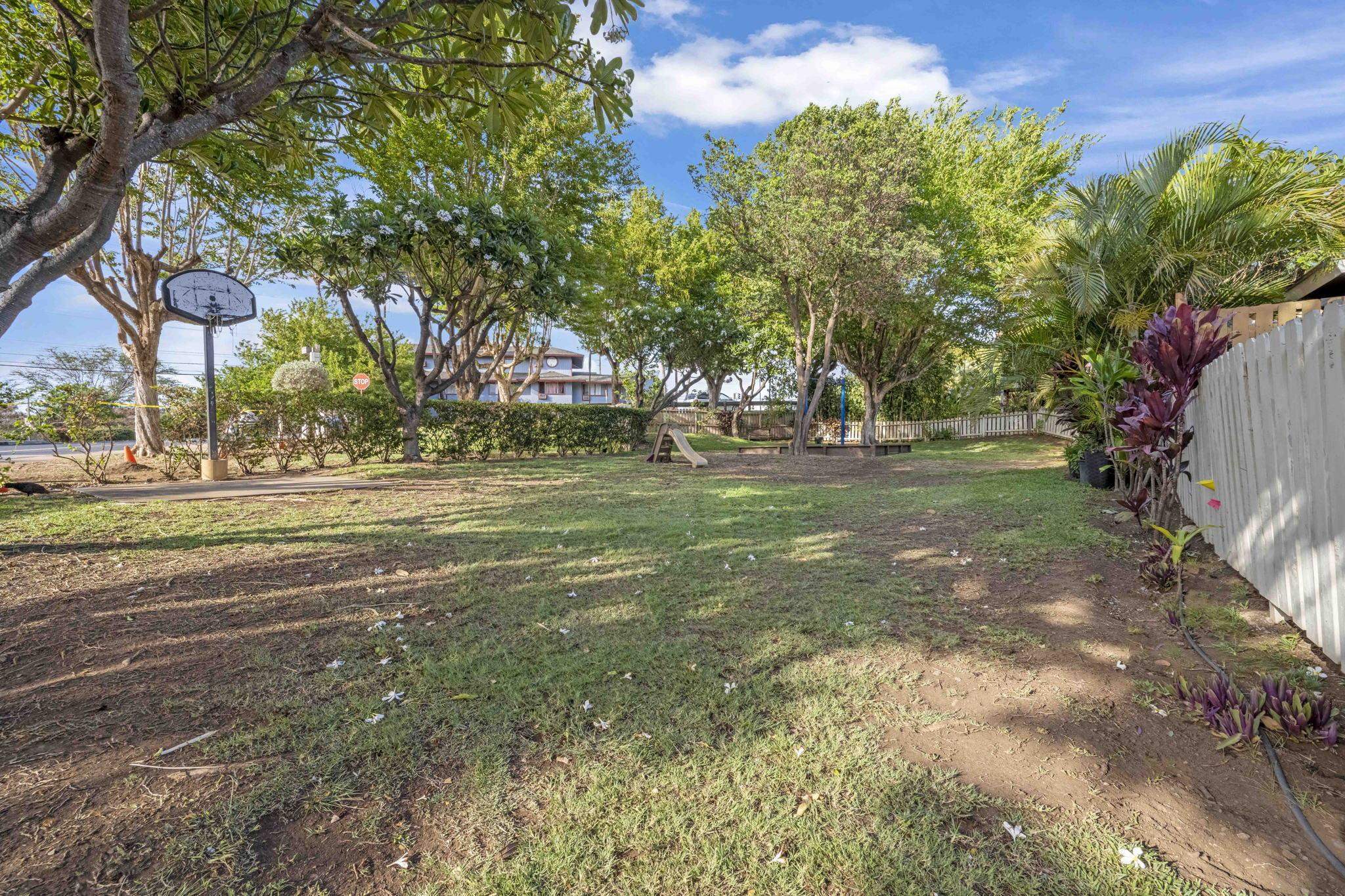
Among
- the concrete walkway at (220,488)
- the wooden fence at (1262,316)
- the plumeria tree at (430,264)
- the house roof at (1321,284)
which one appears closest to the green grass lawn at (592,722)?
the concrete walkway at (220,488)

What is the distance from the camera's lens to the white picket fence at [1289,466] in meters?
2.44

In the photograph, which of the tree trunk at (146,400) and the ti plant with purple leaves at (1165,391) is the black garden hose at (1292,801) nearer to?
the ti plant with purple leaves at (1165,391)

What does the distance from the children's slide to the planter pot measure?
6.54 m

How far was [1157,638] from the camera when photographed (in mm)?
2893

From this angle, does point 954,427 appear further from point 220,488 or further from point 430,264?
point 220,488

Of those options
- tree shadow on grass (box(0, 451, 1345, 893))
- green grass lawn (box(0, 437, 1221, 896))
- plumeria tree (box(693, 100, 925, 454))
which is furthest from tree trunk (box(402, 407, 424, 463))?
plumeria tree (box(693, 100, 925, 454))

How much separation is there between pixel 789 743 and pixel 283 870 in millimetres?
1537

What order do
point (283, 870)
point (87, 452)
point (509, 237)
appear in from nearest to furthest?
point (283, 870) → point (87, 452) → point (509, 237)

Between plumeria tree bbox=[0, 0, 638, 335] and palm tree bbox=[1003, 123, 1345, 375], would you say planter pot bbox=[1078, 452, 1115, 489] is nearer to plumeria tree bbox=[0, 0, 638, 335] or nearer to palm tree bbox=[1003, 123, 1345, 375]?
palm tree bbox=[1003, 123, 1345, 375]

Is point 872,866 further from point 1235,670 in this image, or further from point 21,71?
point 21,71

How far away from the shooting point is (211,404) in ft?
26.2

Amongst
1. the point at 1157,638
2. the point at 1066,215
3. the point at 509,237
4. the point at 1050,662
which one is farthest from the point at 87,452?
the point at 1066,215

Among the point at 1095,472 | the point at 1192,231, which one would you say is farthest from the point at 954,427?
the point at 1192,231

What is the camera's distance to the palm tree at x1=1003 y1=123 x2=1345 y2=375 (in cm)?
653
